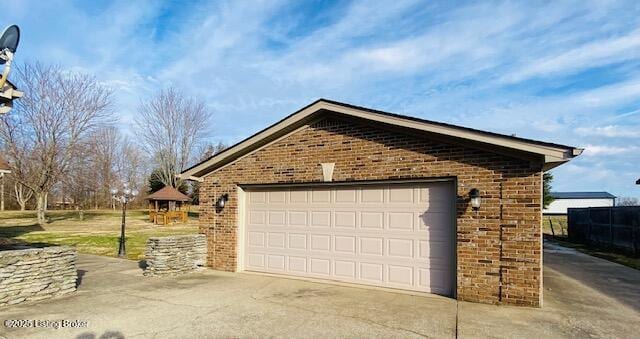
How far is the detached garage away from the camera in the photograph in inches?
262

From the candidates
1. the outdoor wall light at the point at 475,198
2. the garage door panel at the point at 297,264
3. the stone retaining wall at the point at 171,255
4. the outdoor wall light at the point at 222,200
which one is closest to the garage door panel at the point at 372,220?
the garage door panel at the point at 297,264

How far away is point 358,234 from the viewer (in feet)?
27.3

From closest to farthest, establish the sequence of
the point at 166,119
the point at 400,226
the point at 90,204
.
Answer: the point at 400,226 → the point at 166,119 → the point at 90,204

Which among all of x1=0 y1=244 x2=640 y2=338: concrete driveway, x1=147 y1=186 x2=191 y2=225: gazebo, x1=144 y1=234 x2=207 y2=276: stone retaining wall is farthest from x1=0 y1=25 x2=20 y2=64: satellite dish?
x1=147 y1=186 x2=191 y2=225: gazebo

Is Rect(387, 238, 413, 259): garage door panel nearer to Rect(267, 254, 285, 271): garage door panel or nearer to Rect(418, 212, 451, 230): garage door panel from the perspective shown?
Rect(418, 212, 451, 230): garage door panel

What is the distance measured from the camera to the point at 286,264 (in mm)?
9250

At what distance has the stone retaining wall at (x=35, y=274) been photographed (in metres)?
6.53

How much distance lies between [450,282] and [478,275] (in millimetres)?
647

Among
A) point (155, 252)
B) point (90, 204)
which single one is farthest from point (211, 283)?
point (90, 204)

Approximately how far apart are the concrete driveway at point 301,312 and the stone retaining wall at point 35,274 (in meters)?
0.29

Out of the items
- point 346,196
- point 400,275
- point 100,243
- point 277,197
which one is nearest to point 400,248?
point 400,275

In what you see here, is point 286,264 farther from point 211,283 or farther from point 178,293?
point 178,293

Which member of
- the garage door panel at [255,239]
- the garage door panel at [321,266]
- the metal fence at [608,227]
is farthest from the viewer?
the metal fence at [608,227]

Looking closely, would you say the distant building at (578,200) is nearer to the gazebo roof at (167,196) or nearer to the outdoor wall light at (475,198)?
the gazebo roof at (167,196)
